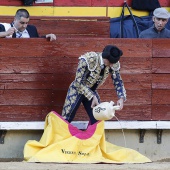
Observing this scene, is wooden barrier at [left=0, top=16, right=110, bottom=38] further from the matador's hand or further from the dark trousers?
the matador's hand

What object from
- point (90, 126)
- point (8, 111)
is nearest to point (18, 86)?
point (8, 111)

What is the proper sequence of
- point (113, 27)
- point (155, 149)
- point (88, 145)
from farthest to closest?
1. point (113, 27)
2. point (155, 149)
3. point (88, 145)

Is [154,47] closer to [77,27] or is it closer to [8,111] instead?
[77,27]

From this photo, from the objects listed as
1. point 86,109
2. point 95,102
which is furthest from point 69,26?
point 95,102

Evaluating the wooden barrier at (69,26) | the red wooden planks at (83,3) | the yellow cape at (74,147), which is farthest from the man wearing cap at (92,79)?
the red wooden planks at (83,3)

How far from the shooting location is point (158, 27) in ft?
32.6

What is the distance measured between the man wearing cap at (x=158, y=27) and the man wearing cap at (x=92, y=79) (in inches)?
42.5

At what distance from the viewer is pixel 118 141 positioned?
9.64 meters

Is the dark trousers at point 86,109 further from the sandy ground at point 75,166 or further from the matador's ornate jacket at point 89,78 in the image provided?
the sandy ground at point 75,166

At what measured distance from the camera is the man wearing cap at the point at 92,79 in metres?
8.75

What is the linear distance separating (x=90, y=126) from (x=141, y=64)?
1.02m

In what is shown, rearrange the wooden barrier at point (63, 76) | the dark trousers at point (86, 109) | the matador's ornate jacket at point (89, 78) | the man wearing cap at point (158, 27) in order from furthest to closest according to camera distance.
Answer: the man wearing cap at point (158, 27) < the wooden barrier at point (63, 76) < the dark trousers at point (86, 109) < the matador's ornate jacket at point (89, 78)

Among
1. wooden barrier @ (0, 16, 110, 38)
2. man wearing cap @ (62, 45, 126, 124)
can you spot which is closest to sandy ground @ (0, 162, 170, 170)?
man wearing cap @ (62, 45, 126, 124)

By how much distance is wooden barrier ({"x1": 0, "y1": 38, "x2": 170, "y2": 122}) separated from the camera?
9531mm
